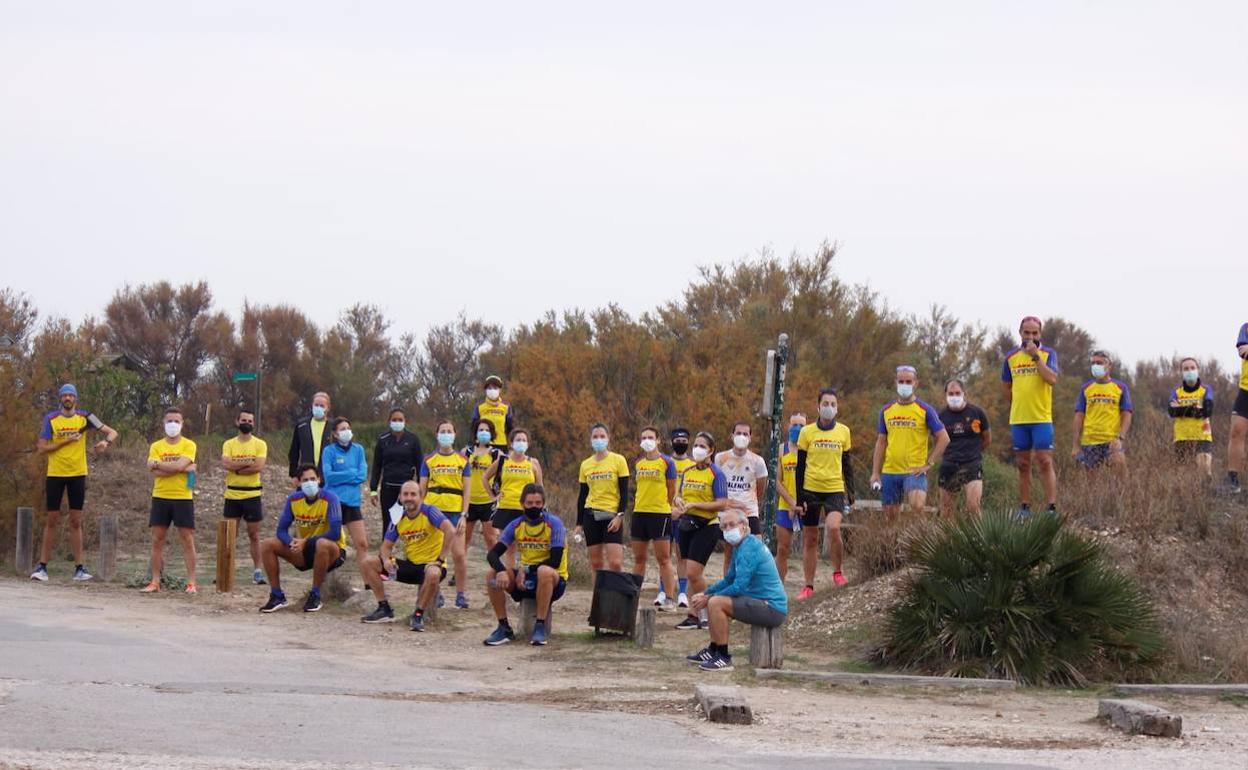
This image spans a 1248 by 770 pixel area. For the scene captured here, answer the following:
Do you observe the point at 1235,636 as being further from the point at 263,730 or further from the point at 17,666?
the point at 17,666

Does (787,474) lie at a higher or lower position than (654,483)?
higher

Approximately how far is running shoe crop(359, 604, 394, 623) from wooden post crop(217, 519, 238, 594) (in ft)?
7.69

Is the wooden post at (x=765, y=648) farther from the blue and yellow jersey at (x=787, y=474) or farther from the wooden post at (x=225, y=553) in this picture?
the wooden post at (x=225, y=553)

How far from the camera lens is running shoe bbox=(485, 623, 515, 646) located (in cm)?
1394

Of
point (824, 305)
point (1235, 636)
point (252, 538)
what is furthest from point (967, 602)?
point (824, 305)

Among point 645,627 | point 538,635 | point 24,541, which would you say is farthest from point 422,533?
point 24,541

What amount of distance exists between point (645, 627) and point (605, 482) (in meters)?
2.36

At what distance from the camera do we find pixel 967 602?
496 inches

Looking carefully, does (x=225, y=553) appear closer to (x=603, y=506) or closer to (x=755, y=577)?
(x=603, y=506)

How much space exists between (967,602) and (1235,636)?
2.52 meters

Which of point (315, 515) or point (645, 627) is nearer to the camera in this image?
point (645, 627)

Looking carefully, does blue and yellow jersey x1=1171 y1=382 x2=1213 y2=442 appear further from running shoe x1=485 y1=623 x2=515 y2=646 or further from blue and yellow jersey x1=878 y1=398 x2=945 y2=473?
running shoe x1=485 y1=623 x2=515 y2=646

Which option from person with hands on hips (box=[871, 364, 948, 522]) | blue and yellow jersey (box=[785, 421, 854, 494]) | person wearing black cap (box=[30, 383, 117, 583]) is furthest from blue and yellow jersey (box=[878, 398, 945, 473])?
person wearing black cap (box=[30, 383, 117, 583])

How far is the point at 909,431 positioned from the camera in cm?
1605
